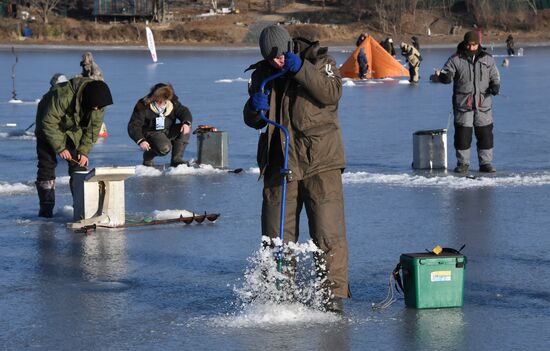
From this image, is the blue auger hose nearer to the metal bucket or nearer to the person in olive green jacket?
the person in olive green jacket

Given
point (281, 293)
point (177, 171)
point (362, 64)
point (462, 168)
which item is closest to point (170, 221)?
point (177, 171)

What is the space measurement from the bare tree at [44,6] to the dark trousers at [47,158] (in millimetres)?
92003

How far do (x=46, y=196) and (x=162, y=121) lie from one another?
3.40 meters

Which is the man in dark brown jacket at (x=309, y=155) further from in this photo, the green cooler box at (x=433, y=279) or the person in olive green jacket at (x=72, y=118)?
the person in olive green jacket at (x=72, y=118)

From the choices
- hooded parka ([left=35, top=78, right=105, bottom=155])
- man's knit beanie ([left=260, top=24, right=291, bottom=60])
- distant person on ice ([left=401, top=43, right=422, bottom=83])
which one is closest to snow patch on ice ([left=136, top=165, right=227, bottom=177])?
hooded parka ([left=35, top=78, right=105, bottom=155])

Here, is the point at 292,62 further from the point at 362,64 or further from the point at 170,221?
the point at 362,64

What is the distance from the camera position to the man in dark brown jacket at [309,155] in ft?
24.3

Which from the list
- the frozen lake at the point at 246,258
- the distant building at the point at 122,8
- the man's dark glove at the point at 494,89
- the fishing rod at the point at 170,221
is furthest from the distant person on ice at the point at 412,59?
the distant building at the point at 122,8

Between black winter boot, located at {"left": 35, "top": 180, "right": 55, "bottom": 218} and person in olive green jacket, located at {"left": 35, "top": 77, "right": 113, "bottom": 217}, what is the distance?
283mm

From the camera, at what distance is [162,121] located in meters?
14.9

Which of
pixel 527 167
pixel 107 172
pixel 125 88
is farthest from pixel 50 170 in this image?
pixel 125 88

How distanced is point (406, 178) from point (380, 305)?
6462 mm

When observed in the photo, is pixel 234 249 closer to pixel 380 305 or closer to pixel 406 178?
pixel 380 305

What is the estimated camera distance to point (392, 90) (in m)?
33.1
